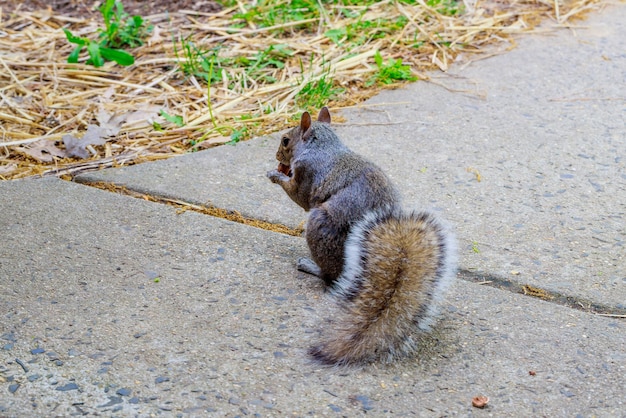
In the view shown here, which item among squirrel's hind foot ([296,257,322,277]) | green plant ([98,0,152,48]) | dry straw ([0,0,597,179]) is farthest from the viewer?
green plant ([98,0,152,48])

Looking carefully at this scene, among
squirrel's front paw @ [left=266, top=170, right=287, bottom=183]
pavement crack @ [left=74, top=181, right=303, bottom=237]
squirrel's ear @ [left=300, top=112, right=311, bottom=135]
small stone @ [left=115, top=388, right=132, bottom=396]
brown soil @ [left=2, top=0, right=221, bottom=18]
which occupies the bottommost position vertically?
pavement crack @ [left=74, top=181, right=303, bottom=237]

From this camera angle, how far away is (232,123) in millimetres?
4305

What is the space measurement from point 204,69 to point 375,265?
8.99 feet

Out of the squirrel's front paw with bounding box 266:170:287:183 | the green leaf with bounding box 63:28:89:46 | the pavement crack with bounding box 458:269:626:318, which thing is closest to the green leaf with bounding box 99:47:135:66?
the green leaf with bounding box 63:28:89:46

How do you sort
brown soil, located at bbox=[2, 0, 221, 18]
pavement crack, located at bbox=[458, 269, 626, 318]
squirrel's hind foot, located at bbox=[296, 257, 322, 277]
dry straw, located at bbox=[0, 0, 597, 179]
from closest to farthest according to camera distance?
pavement crack, located at bbox=[458, 269, 626, 318] < squirrel's hind foot, located at bbox=[296, 257, 322, 277] < dry straw, located at bbox=[0, 0, 597, 179] < brown soil, located at bbox=[2, 0, 221, 18]

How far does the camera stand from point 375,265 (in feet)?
7.91

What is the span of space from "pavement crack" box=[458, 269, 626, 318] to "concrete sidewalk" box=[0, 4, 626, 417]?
0.01 m

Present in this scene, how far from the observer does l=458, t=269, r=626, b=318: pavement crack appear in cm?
266

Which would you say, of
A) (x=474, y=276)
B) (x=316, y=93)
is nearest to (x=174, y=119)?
(x=316, y=93)

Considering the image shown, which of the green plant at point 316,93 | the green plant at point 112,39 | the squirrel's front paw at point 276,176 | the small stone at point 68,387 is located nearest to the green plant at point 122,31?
the green plant at point 112,39

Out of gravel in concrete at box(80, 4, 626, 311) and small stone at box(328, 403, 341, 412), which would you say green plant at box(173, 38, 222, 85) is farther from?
small stone at box(328, 403, 341, 412)

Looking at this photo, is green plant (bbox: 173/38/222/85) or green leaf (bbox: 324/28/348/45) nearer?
green plant (bbox: 173/38/222/85)

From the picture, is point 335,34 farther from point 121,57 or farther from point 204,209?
point 204,209

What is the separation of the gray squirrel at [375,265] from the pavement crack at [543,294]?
41cm
